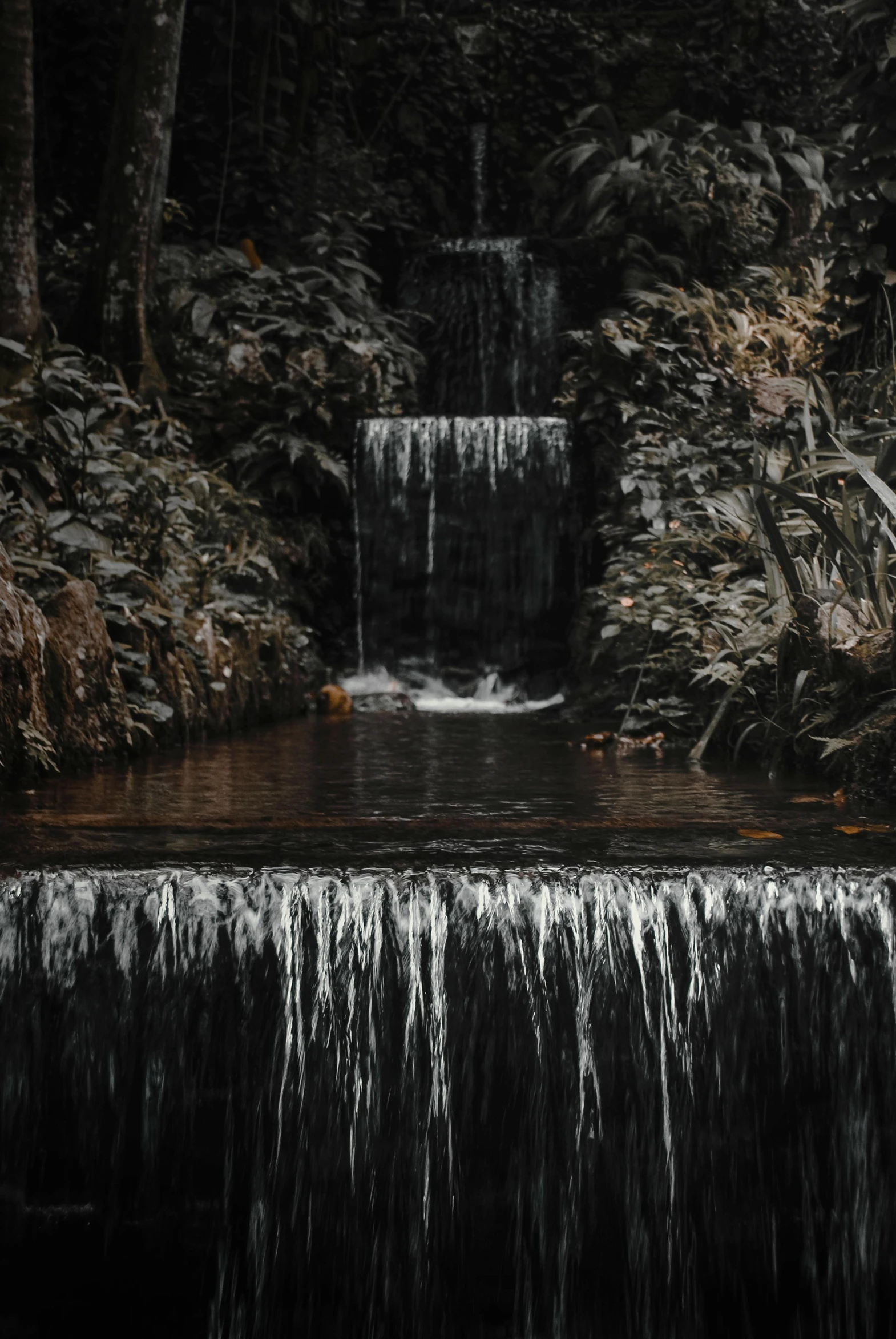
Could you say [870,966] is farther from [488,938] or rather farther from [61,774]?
[61,774]

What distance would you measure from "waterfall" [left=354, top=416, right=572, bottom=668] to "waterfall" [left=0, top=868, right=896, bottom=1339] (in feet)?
22.6

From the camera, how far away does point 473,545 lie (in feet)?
33.7

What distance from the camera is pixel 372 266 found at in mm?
13023

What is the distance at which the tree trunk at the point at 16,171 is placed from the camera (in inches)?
322

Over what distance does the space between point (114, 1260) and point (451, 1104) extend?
3.03ft

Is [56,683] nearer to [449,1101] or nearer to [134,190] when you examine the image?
[449,1101]

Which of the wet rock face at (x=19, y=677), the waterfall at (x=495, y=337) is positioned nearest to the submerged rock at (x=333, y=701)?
the wet rock face at (x=19, y=677)

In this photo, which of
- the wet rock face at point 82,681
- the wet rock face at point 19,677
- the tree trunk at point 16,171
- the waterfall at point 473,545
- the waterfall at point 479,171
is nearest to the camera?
the wet rock face at point 19,677

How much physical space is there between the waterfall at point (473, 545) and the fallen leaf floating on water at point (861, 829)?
615 cm

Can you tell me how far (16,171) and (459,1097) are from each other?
724 cm

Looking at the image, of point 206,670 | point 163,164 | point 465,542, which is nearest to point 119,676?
point 206,670

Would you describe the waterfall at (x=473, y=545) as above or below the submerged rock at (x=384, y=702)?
above

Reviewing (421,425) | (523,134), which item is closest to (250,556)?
(421,425)

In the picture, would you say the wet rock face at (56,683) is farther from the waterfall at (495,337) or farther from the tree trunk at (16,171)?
the waterfall at (495,337)
